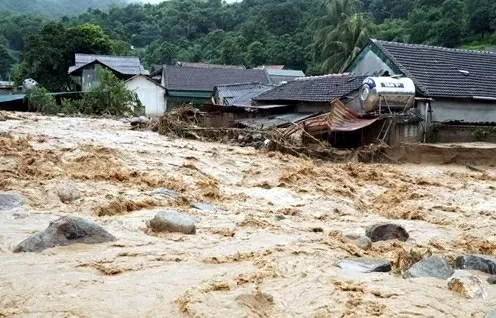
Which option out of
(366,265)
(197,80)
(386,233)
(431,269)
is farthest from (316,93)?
(197,80)

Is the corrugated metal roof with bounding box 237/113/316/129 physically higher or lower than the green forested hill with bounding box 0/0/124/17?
lower

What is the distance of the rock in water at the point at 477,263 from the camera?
19.5 ft

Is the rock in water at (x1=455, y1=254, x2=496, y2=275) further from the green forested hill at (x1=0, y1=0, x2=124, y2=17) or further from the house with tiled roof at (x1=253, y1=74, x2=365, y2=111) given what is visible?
the green forested hill at (x1=0, y1=0, x2=124, y2=17)

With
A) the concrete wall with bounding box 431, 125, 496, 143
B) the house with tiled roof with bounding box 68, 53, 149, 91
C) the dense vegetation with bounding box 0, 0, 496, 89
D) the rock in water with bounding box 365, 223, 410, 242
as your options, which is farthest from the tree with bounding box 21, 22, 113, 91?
the rock in water with bounding box 365, 223, 410, 242

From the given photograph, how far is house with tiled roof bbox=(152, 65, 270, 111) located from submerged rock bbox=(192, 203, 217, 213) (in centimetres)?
2221

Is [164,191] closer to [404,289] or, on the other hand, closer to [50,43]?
[404,289]

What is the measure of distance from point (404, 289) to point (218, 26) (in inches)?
2527

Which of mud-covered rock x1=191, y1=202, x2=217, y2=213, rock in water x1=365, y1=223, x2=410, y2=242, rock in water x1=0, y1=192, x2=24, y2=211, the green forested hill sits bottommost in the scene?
mud-covered rock x1=191, y1=202, x2=217, y2=213

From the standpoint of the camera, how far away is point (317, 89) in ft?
62.8

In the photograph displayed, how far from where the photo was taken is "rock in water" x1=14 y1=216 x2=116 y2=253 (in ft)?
Result: 19.8

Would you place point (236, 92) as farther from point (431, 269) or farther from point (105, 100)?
point (431, 269)

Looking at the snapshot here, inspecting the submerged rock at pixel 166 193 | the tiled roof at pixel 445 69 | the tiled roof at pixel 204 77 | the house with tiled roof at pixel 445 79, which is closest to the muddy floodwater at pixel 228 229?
the submerged rock at pixel 166 193

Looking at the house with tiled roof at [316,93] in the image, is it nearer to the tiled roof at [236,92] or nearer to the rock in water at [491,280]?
the tiled roof at [236,92]

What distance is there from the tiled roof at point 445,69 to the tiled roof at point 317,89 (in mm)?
1521
